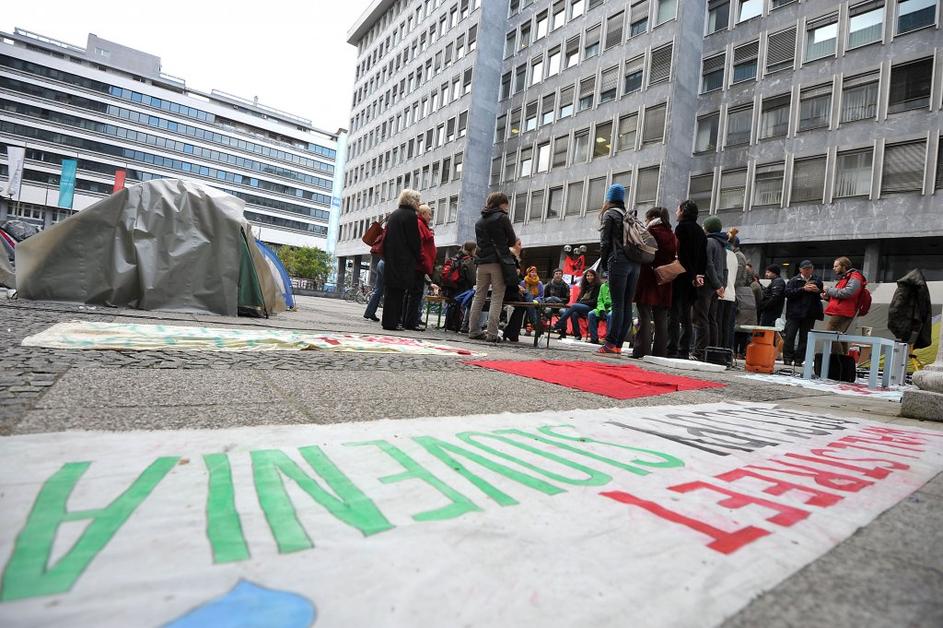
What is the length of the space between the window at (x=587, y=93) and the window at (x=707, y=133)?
564 cm

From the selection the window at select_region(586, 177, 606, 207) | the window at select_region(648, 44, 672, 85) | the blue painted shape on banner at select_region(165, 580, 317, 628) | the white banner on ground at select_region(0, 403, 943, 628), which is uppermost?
the window at select_region(648, 44, 672, 85)

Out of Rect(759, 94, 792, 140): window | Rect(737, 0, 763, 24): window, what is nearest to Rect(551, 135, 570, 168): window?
Rect(737, 0, 763, 24): window

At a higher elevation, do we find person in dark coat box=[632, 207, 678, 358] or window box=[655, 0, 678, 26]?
window box=[655, 0, 678, 26]

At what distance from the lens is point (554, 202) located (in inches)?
1029

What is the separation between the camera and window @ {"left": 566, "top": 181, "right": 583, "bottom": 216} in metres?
24.7

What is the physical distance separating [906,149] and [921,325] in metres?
13.2

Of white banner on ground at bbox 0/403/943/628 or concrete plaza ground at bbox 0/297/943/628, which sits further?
concrete plaza ground at bbox 0/297/943/628

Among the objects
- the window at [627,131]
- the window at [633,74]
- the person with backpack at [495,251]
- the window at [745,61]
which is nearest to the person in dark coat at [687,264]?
the person with backpack at [495,251]

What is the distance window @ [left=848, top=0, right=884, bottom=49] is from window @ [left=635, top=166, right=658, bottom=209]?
745 cm

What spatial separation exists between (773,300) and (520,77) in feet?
85.6

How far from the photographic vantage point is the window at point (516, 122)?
29828mm

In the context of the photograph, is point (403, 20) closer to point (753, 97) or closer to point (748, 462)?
point (753, 97)

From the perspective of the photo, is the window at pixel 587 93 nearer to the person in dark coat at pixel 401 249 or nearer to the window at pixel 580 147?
the window at pixel 580 147

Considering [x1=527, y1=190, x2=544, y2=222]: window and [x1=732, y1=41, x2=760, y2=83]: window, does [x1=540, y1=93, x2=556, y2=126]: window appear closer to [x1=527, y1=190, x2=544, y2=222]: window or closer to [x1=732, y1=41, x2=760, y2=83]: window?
[x1=527, y1=190, x2=544, y2=222]: window
